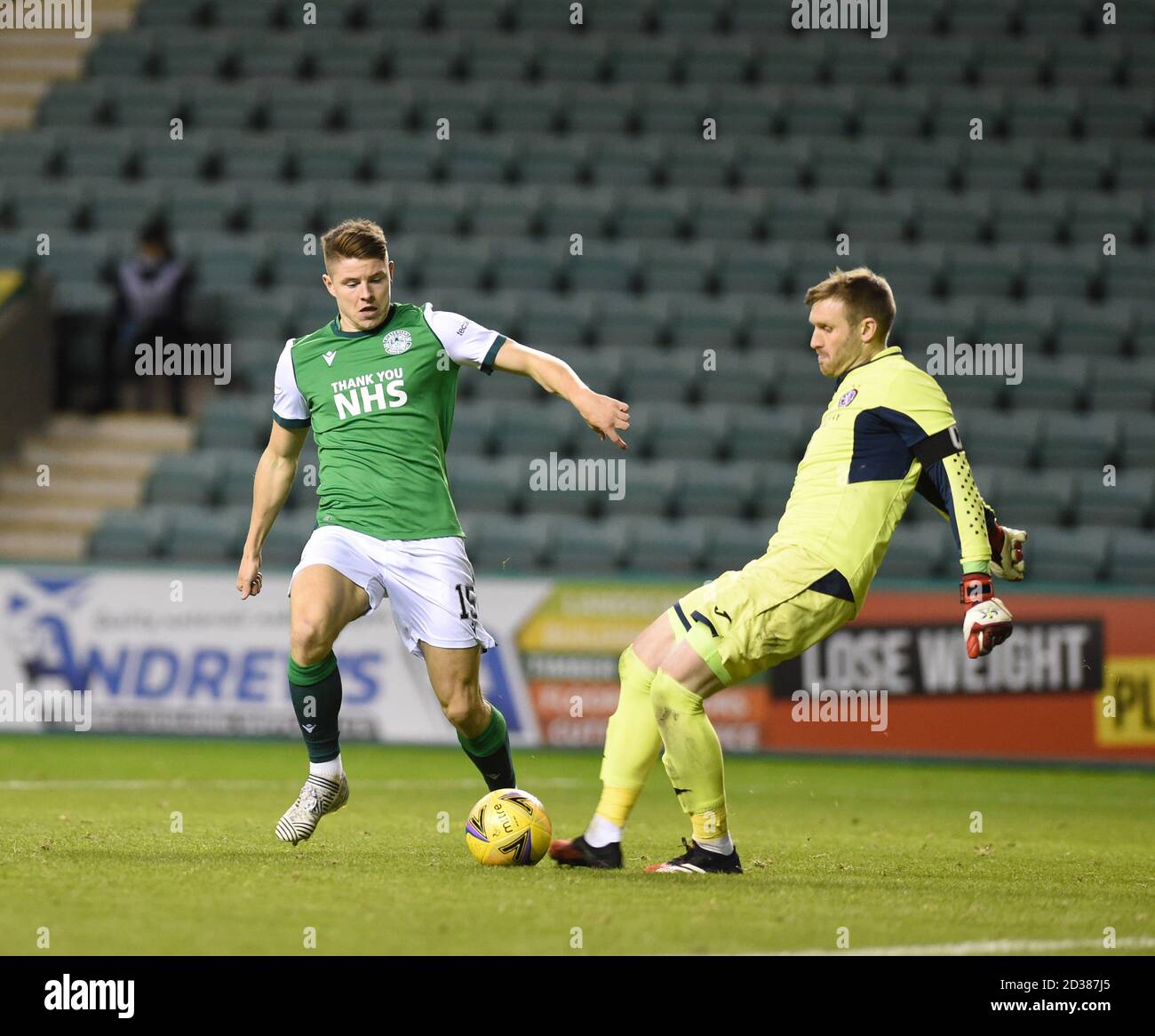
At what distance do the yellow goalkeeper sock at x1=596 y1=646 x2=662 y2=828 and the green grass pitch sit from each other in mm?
270

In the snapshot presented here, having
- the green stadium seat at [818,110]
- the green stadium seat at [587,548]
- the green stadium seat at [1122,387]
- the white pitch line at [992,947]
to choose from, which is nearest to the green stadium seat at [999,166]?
the green stadium seat at [818,110]

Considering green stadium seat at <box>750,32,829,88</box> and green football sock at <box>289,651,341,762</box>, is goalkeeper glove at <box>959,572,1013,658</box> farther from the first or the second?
green stadium seat at <box>750,32,829,88</box>

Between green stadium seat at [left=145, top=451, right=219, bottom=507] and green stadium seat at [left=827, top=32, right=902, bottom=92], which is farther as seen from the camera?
green stadium seat at [left=827, top=32, right=902, bottom=92]

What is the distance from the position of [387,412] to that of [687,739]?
5.69 feet

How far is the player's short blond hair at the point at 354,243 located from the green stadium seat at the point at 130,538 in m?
8.51

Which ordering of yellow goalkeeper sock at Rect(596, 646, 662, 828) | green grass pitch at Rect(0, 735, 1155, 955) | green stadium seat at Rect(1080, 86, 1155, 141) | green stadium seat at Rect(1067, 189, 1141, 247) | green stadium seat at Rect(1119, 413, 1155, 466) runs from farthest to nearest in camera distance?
green stadium seat at Rect(1080, 86, 1155, 141) → green stadium seat at Rect(1067, 189, 1141, 247) → green stadium seat at Rect(1119, 413, 1155, 466) → yellow goalkeeper sock at Rect(596, 646, 662, 828) → green grass pitch at Rect(0, 735, 1155, 955)

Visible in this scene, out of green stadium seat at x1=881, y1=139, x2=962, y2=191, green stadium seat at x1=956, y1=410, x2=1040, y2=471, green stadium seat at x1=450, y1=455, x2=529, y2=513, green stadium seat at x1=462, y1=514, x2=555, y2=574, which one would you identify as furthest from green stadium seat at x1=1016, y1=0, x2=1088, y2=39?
green stadium seat at x1=462, y1=514, x2=555, y2=574

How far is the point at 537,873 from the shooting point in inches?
242

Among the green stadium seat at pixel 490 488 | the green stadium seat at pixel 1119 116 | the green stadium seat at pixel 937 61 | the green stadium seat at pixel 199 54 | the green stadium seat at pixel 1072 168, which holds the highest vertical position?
the green stadium seat at pixel 199 54

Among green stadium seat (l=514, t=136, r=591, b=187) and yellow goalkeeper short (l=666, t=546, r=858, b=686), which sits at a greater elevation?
green stadium seat (l=514, t=136, r=591, b=187)

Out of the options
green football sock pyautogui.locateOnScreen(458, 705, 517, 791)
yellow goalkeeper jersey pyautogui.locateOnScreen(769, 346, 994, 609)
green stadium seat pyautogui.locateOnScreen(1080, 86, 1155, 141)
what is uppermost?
green stadium seat pyautogui.locateOnScreen(1080, 86, 1155, 141)

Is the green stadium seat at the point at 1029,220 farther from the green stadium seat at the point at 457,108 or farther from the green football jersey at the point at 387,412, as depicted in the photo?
the green football jersey at the point at 387,412

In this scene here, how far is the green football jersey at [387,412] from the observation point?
662 centimetres

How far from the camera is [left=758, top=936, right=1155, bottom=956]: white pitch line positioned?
4.65 m
